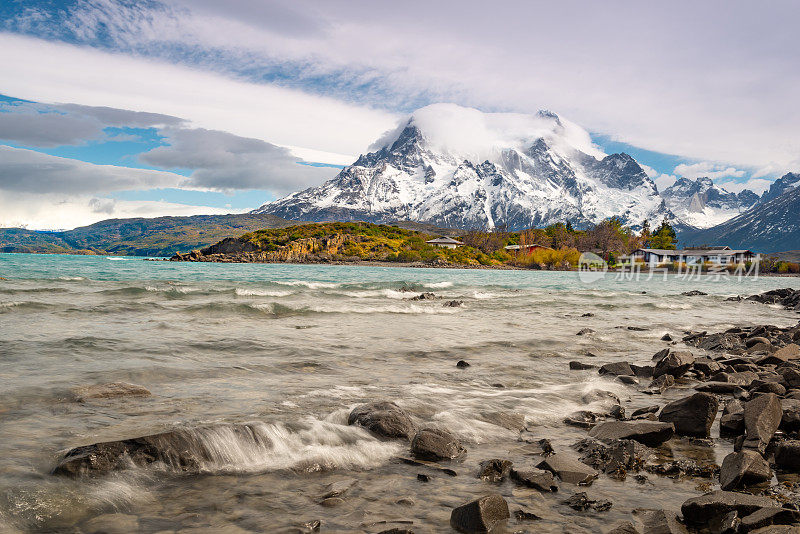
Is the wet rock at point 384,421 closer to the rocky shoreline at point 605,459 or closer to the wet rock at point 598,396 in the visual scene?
the rocky shoreline at point 605,459

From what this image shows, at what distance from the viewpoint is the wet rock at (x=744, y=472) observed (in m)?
6.02

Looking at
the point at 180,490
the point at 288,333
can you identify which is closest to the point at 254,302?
the point at 288,333

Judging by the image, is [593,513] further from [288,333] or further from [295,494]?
[288,333]

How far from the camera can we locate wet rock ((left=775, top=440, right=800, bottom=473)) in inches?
261

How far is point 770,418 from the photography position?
789 centimetres

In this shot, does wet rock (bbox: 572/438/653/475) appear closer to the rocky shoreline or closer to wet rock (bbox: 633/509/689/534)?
the rocky shoreline

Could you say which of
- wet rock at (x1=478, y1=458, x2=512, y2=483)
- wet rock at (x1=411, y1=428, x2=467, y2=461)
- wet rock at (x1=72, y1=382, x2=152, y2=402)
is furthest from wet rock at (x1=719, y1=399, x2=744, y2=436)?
wet rock at (x1=72, y1=382, x2=152, y2=402)

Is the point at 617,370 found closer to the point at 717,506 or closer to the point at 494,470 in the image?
the point at 494,470

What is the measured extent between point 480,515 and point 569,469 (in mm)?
2125

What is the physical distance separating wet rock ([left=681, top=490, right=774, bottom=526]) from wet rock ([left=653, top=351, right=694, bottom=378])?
867 cm

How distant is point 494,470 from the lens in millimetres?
6656

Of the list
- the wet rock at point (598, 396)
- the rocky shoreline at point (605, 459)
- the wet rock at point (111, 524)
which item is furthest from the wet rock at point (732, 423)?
the wet rock at point (111, 524)

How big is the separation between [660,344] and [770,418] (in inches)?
535

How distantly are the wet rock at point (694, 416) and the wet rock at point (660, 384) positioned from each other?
129 inches
